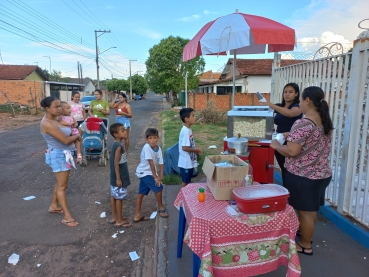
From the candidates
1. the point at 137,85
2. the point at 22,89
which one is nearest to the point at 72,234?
the point at 22,89

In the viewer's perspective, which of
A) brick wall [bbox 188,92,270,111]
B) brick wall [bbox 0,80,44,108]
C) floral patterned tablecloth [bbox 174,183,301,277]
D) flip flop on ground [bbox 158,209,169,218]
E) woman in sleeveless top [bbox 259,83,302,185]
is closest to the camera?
floral patterned tablecloth [bbox 174,183,301,277]

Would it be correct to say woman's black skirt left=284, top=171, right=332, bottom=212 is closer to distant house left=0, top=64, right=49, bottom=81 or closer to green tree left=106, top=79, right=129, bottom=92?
distant house left=0, top=64, right=49, bottom=81

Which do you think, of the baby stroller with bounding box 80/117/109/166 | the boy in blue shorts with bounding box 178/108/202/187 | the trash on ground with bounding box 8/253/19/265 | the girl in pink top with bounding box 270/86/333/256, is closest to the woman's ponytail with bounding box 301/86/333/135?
the girl in pink top with bounding box 270/86/333/256

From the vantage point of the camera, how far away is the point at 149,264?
9.89 ft

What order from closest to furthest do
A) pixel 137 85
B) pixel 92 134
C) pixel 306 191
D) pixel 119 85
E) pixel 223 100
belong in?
pixel 306 191
pixel 92 134
pixel 223 100
pixel 119 85
pixel 137 85

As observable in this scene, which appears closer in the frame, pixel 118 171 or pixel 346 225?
pixel 346 225

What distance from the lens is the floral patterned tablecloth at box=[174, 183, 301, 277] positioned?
1.97 metres

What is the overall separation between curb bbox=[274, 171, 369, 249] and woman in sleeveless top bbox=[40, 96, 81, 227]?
12.1 ft

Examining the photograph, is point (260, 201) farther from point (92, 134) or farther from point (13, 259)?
point (92, 134)

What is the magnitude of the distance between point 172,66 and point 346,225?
86.3ft

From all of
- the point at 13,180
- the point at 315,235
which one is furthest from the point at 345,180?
the point at 13,180

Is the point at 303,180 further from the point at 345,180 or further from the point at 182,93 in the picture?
the point at 182,93

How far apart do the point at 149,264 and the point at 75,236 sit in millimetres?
1235

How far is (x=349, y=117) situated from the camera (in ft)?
10.8
